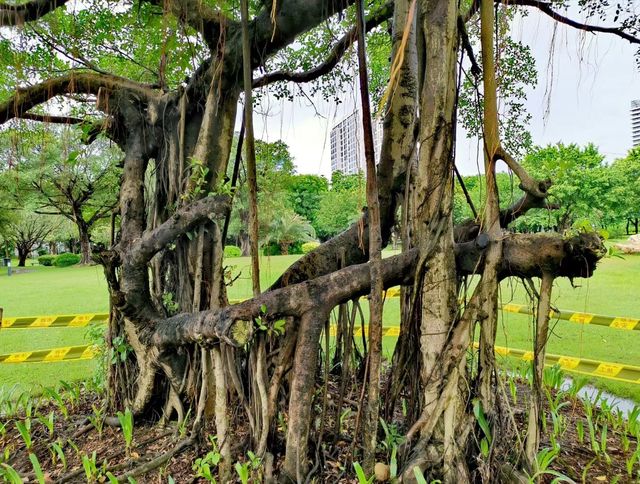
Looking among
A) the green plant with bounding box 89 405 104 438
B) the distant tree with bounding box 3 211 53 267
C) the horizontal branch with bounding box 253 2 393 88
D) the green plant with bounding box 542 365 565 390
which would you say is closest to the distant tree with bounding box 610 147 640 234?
the green plant with bounding box 542 365 565 390

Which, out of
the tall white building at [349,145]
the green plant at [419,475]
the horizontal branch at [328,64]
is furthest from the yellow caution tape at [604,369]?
the horizontal branch at [328,64]

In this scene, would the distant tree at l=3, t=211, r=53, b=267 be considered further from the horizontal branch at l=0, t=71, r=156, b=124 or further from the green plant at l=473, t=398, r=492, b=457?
the green plant at l=473, t=398, r=492, b=457

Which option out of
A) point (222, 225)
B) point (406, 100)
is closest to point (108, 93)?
point (222, 225)

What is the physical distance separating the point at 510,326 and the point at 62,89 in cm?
512

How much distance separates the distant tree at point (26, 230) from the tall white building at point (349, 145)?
1836cm

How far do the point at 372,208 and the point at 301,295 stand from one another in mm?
532

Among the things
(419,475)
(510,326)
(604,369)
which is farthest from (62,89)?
(510,326)

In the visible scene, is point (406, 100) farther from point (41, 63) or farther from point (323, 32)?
point (41, 63)

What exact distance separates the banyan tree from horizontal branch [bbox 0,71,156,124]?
12 mm

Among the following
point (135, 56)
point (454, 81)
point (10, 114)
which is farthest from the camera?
point (135, 56)

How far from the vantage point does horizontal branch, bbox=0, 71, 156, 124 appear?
252 cm

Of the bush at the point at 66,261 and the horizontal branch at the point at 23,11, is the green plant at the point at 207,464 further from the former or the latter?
the bush at the point at 66,261

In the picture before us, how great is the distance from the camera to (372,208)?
58.3 inches

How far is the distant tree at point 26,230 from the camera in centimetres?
1695
